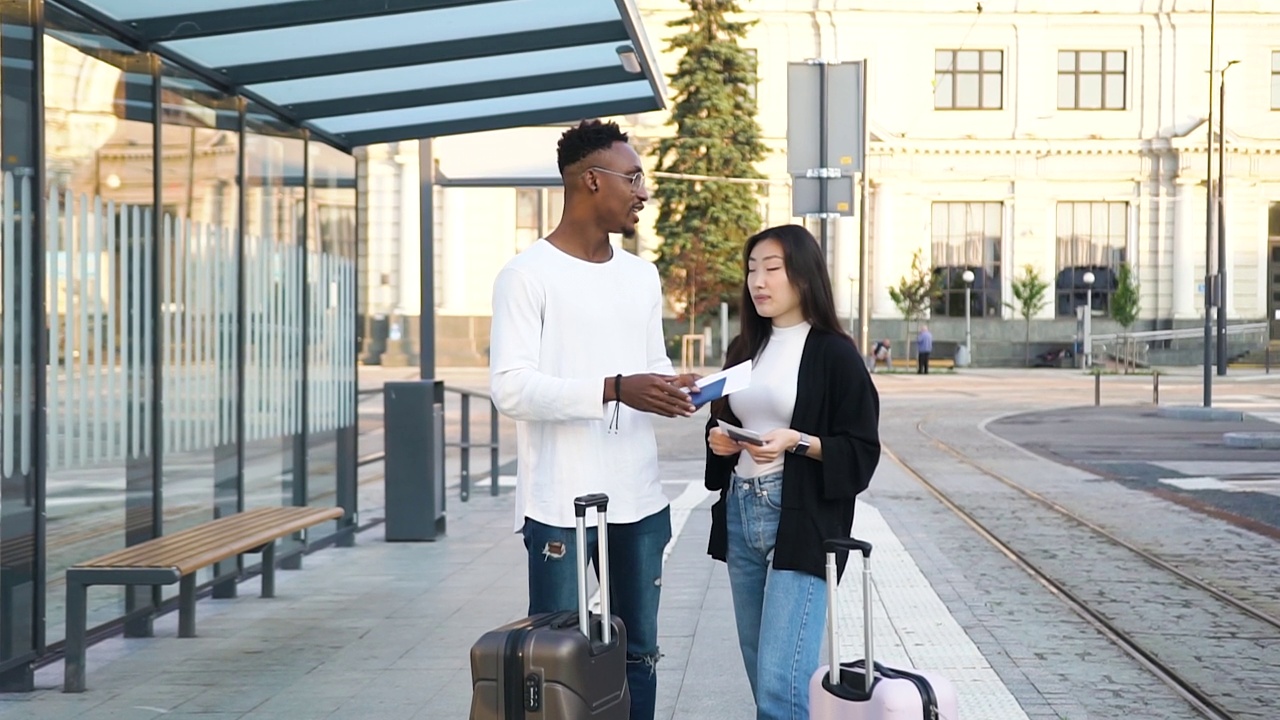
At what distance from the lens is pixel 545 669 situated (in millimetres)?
3971

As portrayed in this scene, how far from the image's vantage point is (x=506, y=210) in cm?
5834

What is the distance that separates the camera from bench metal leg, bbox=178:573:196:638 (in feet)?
27.4

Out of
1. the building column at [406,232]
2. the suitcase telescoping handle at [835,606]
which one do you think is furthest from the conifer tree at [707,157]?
the suitcase telescoping handle at [835,606]

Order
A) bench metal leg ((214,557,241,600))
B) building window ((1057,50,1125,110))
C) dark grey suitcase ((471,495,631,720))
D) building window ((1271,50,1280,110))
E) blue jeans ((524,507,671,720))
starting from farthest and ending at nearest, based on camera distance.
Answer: building window ((1057,50,1125,110)) < building window ((1271,50,1280,110)) < bench metal leg ((214,557,241,600)) < blue jeans ((524,507,671,720)) < dark grey suitcase ((471,495,631,720))

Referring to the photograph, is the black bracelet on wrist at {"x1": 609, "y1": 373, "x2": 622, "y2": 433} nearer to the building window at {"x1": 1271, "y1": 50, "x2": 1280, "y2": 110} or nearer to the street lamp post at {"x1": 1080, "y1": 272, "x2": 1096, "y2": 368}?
the street lamp post at {"x1": 1080, "y1": 272, "x2": 1096, "y2": 368}

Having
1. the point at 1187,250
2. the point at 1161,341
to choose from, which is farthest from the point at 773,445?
the point at 1187,250

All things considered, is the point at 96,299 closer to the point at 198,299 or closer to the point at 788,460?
the point at 198,299

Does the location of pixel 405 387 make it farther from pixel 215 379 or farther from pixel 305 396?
pixel 215 379

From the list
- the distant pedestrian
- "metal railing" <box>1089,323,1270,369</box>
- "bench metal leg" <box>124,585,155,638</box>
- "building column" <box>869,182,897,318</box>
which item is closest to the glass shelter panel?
"bench metal leg" <box>124,585,155,638</box>

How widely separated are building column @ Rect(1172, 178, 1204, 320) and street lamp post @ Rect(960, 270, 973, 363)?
23.8 ft

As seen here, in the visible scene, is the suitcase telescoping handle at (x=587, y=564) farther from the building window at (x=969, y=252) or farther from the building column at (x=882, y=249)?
the building window at (x=969, y=252)

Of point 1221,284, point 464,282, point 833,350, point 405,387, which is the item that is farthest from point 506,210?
point 833,350

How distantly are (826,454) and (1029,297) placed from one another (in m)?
54.1

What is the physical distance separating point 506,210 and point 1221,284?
3124 centimetres
